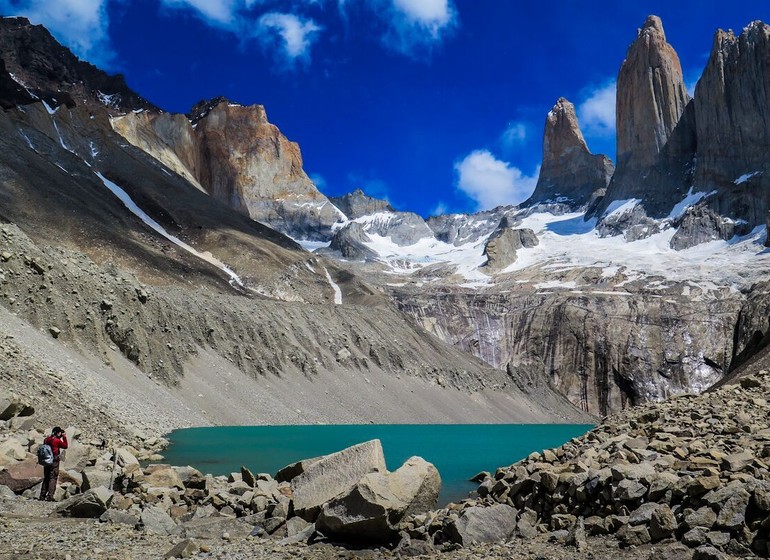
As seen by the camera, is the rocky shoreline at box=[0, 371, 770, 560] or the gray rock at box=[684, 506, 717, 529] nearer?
the gray rock at box=[684, 506, 717, 529]

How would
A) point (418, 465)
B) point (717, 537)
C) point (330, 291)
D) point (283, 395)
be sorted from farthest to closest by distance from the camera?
1. point (330, 291)
2. point (283, 395)
3. point (418, 465)
4. point (717, 537)

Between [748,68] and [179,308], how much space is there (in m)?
164

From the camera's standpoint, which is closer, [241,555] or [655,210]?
[241,555]

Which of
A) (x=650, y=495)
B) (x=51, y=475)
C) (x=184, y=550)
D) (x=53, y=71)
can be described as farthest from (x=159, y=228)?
(x=650, y=495)

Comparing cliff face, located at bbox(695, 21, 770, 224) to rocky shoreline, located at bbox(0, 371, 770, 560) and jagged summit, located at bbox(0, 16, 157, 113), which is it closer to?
jagged summit, located at bbox(0, 16, 157, 113)

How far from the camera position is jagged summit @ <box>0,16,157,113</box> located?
441 ft

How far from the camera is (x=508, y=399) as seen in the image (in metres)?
79.9

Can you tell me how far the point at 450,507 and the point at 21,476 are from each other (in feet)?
30.7

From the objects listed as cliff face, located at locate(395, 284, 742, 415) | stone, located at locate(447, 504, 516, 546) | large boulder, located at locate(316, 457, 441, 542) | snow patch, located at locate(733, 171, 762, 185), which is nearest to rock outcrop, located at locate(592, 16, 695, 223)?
snow patch, located at locate(733, 171, 762, 185)

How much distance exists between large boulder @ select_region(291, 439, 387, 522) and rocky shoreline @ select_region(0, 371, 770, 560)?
3 centimetres

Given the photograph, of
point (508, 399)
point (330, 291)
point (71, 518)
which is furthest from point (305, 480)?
point (330, 291)

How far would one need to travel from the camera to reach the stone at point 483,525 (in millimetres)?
10422

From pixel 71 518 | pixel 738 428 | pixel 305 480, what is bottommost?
pixel 71 518

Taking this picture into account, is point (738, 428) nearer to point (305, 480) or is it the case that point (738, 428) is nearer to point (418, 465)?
point (418, 465)
